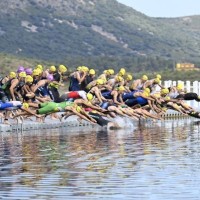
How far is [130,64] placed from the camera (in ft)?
378

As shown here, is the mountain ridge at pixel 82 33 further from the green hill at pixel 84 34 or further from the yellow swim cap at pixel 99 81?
the yellow swim cap at pixel 99 81

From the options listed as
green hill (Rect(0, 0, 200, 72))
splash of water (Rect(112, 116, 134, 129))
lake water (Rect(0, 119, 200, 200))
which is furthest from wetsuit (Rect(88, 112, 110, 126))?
green hill (Rect(0, 0, 200, 72))

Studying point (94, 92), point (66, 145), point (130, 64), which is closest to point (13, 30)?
point (130, 64)

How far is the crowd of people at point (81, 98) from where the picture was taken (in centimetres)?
3177

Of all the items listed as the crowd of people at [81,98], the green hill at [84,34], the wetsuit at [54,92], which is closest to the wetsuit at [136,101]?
the crowd of people at [81,98]

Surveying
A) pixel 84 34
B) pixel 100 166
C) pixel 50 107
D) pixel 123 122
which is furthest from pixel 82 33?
pixel 100 166

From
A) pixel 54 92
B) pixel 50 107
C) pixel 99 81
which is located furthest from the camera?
pixel 99 81

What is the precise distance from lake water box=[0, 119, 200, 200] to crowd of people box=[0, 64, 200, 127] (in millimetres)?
4093

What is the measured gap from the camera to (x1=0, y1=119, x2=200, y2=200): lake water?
14727 mm

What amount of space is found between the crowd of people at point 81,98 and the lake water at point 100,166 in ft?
13.4

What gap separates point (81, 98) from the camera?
109 feet

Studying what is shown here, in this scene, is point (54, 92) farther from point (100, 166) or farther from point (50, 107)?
point (100, 166)

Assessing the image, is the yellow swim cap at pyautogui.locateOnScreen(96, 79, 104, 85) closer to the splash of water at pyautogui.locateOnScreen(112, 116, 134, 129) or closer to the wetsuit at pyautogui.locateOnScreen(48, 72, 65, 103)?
the wetsuit at pyautogui.locateOnScreen(48, 72, 65, 103)

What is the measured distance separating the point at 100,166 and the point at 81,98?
49.3ft
